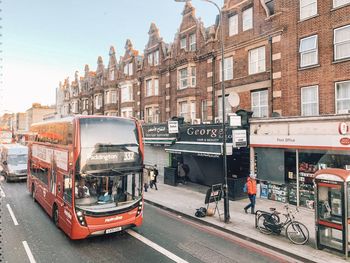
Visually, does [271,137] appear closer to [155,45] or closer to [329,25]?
[329,25]

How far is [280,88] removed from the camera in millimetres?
16172

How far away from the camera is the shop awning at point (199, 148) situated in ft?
51.8

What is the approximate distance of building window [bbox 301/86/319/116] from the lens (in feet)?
48.7

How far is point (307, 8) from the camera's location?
15211mm

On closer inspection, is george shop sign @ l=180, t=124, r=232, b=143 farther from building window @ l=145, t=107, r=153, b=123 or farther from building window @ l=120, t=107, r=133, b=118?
building window @ l=120, t=107, r=133, b=118

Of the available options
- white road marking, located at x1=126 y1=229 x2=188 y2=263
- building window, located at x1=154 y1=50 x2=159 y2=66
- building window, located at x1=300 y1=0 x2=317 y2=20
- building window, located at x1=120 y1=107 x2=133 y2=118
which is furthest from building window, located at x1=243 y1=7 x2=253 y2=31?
building window, located at x1=120 y1=107 x2=133 y2=118

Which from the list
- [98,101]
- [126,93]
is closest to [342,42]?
[126,93]

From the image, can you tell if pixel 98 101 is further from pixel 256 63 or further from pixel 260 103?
pixel 260 103

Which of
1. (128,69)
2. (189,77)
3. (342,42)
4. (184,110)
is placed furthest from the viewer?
(128,69)

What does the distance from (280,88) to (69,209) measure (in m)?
13.5

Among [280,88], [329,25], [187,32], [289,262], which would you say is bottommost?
[289,262]

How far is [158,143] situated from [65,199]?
12843mm

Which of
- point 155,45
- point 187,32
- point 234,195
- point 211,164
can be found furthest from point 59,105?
point 234,195

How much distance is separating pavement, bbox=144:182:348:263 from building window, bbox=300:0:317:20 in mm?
10917
